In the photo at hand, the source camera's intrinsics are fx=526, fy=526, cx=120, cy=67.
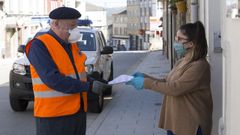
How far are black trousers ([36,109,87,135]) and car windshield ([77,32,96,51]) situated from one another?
7.25 metres

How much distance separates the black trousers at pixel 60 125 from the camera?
421cm

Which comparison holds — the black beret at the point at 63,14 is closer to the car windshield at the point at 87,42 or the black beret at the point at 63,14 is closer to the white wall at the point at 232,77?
the white wall at the point at 232,77

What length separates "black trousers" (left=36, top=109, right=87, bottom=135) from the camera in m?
4.21

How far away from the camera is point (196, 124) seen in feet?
14.1

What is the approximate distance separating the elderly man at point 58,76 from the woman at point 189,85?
1.61ft

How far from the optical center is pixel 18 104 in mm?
10820

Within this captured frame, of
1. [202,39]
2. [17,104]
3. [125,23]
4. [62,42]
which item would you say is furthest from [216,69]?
[125,23]

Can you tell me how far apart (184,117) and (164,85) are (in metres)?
0.32

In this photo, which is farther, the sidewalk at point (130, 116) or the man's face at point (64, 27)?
the sidewalk at point (130, 116)

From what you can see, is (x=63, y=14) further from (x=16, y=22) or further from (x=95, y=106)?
(x=16, y=22)

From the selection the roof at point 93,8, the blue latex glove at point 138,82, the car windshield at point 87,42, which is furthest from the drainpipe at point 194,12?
the roof at point 93,8

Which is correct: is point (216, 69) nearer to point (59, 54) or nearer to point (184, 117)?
point (184, 117)

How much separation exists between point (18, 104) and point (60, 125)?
6.79 m

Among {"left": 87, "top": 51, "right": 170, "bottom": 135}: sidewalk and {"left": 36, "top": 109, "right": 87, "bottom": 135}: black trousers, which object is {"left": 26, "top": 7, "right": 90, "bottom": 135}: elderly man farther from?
{"left": 87, "top": 51, "right": 170, "bottom": 135}: sidewalk
